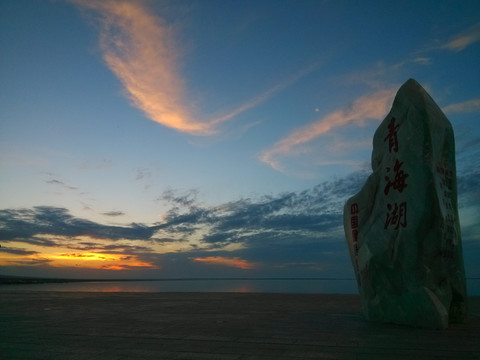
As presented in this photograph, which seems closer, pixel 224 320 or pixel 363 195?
pixel 224 320

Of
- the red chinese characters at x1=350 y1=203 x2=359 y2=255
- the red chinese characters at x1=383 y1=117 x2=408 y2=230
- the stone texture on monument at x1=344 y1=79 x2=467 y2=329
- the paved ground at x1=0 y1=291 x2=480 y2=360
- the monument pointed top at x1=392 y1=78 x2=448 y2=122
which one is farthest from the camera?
the red chinese characters at x1=350 y1=203 x2=359 y2=255

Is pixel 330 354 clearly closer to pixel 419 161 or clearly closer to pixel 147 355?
pixel 147 355

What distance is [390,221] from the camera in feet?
31.0

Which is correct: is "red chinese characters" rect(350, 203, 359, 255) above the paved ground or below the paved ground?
above

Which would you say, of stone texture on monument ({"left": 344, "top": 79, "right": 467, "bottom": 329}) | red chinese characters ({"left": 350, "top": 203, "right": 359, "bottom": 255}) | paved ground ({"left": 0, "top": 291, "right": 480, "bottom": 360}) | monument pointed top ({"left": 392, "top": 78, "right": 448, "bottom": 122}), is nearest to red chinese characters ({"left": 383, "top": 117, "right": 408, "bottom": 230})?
stone texture on monument ({"left": 344, "top": 79, "right": 467, "bottom": 329})

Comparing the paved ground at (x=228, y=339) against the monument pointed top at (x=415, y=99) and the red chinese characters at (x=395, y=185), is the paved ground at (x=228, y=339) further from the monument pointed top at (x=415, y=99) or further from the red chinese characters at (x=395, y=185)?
the monument pointed top at (x=415, y=99)

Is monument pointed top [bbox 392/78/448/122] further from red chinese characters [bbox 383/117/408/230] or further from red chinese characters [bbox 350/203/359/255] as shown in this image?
red chinese characters [bbox 350/203/359/255]

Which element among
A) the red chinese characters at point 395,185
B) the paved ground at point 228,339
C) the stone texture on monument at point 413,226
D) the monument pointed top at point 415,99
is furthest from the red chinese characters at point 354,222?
the monument pointed top at point 415,99

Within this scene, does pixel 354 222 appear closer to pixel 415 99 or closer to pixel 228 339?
pixel 415 99

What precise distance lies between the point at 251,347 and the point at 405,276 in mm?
4764

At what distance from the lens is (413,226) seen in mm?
8766

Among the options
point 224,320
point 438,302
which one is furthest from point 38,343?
point 438,302

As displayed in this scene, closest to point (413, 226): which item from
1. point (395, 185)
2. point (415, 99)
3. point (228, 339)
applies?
point (395, 185)

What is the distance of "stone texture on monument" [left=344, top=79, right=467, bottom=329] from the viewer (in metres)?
8.66
